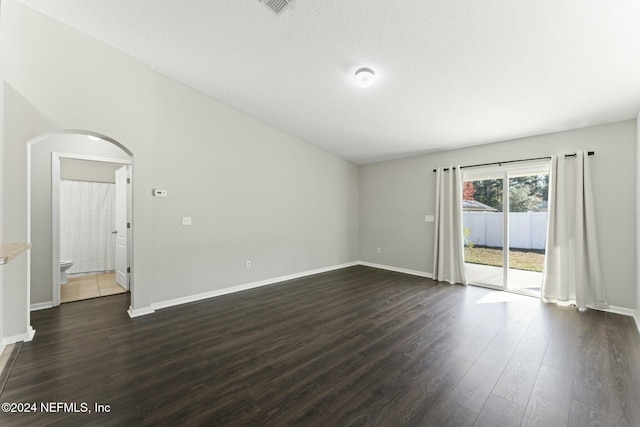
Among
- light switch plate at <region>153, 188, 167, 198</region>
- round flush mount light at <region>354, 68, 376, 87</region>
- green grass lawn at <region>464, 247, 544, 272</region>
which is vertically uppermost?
round flush mount light at <region>354, 68, 376, 87</region>

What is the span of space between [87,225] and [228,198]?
3.67 meters

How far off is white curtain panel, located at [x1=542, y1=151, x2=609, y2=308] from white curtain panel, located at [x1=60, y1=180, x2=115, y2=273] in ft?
27.2

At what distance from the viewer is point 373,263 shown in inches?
254

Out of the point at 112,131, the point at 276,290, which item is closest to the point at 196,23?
the point at 112,131

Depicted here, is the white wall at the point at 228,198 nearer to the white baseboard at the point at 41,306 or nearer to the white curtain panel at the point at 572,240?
the white baseboard at the point at 41,306

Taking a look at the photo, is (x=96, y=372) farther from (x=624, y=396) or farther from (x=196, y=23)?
(x=624, y=396)

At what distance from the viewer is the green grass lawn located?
13.8ft

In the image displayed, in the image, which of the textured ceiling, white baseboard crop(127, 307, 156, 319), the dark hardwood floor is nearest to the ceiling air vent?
the textured ceiling

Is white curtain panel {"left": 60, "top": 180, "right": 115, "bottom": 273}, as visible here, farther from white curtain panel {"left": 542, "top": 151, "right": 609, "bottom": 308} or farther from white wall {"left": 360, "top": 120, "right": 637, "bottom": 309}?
white curtain panel {"left": 542, "top": 151, "right": 609, "bottom": 308}

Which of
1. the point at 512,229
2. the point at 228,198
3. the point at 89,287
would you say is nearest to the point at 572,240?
the point at 512,229

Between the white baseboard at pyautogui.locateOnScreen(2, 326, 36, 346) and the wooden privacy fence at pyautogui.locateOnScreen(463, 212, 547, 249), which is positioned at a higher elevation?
the wooden privacy fence at pyautogui.locateOnScreen(463, 212, 547, 249)

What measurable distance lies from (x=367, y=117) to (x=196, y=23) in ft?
8.32

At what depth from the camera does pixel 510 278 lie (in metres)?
4.42

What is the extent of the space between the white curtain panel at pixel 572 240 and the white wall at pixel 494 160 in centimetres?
14
